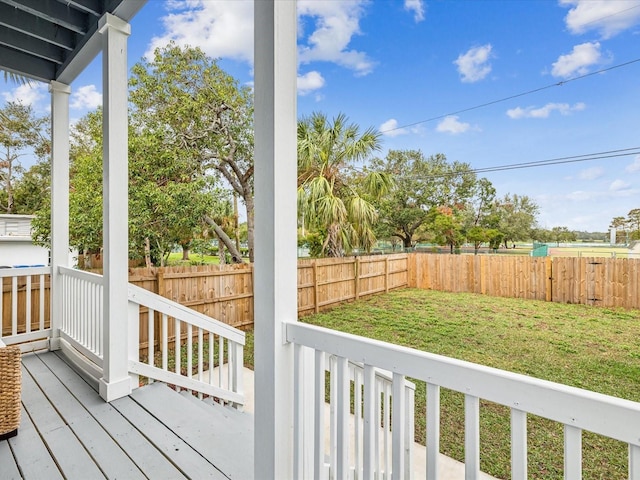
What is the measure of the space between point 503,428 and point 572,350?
16.0 inches

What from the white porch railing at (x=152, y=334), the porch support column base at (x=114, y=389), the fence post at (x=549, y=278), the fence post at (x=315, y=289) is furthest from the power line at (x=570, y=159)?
the porch support column base at (x=114, y=389)

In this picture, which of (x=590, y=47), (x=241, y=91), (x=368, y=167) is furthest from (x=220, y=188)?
(x=590, y=47)

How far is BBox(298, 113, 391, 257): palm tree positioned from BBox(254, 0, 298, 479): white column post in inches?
45.0

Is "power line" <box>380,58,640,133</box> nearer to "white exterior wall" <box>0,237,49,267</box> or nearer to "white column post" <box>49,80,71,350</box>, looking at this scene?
"white column post" <box>49,80,71,350</box>

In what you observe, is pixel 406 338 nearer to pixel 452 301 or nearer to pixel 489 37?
pixel 452 301

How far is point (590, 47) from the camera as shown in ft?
4.28

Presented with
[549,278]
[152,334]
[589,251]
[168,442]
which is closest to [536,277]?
[549,278]

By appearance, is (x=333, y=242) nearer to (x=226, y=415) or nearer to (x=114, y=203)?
(x=226, y=415)

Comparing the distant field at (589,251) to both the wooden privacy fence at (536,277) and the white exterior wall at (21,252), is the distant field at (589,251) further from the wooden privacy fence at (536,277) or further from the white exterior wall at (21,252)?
the white exterior wall at (21,252)

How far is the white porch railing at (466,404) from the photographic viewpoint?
0.56 metres

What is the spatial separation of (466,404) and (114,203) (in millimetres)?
1920

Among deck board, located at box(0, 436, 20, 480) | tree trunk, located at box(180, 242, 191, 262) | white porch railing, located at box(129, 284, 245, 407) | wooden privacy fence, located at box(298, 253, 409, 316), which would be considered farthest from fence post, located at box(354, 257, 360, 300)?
tree trunk, located at box(180, 242, 191, 262)

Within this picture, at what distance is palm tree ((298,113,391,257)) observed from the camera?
219 centimetres

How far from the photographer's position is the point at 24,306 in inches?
112
